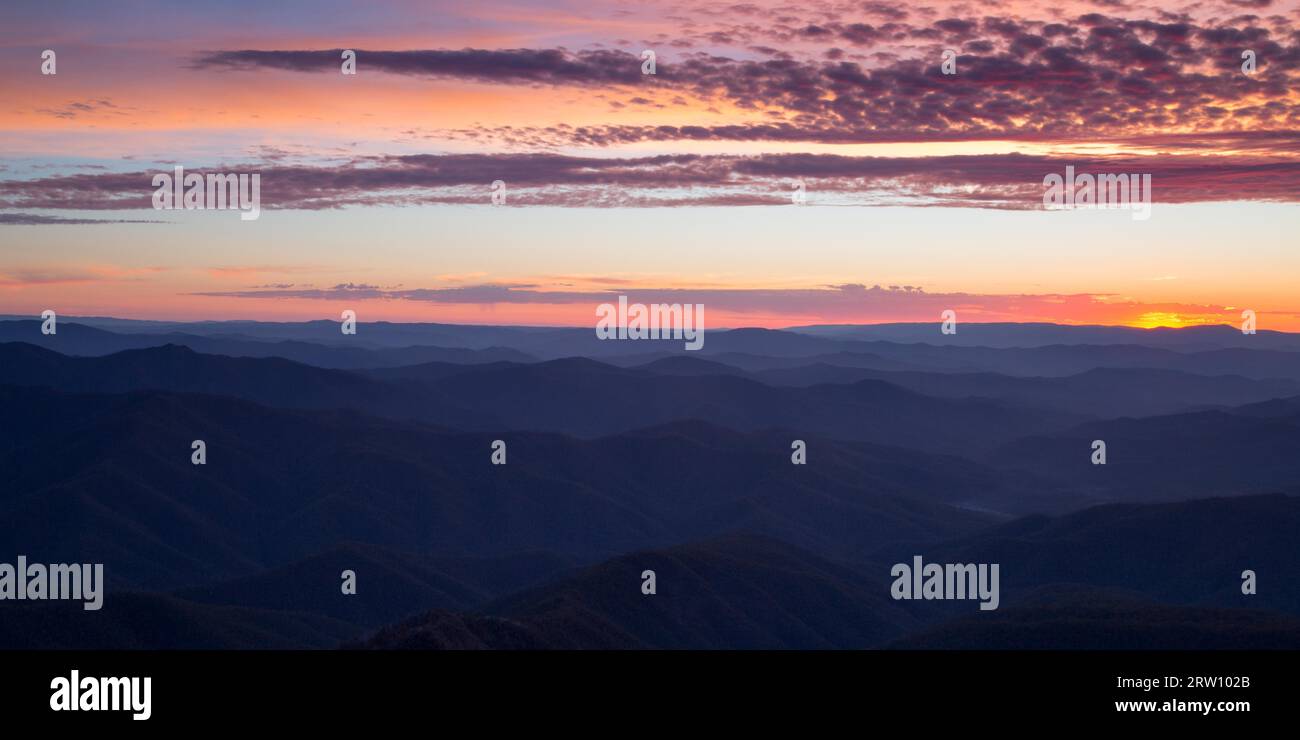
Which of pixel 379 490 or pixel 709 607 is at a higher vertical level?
pixel 709 607

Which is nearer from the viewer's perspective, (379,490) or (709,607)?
(709,607)

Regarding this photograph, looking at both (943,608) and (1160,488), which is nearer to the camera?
(943,608)

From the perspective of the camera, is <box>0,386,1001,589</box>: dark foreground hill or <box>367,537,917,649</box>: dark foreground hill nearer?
<box>367,537,917,649</box>: dark foreground hill

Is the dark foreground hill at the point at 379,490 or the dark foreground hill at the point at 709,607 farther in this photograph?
the dark foreground hill at the point at 379,490

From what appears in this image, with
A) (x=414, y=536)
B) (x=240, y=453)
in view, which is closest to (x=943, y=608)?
(x=414, y=536)
